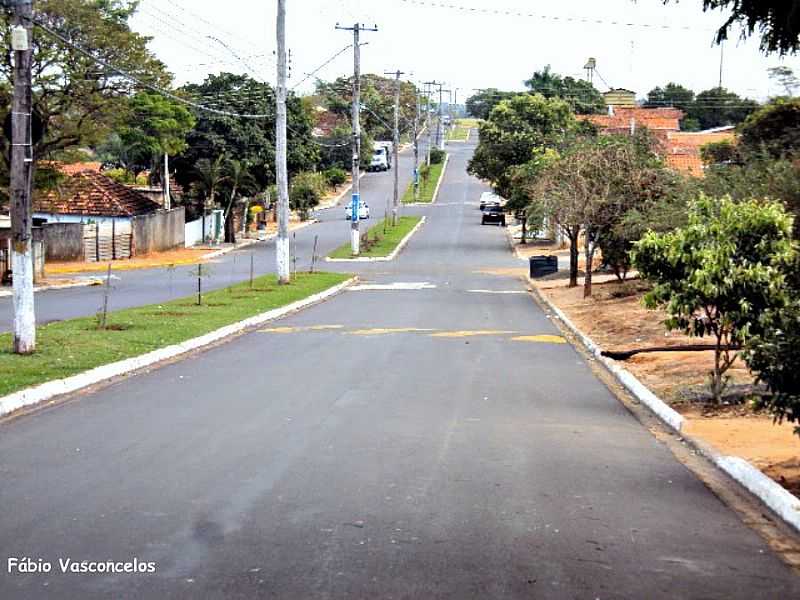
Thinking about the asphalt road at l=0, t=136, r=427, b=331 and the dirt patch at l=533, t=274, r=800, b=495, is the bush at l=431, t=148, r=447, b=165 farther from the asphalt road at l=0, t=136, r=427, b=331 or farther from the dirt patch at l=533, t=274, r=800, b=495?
Answer: the dirt patch at l=533, t=274, r=800, b=495

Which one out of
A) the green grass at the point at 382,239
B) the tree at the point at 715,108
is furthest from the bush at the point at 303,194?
the tree at the point at 715,108

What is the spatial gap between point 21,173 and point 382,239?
49.7m

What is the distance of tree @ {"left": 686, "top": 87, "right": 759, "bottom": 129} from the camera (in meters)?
105

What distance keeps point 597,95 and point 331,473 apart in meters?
120

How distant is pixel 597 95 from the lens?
124 metres

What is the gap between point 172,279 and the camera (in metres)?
42.9

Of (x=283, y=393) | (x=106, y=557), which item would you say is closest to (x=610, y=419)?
(x=283, y=393)

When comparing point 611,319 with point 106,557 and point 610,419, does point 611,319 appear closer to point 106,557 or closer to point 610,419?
point 610,419

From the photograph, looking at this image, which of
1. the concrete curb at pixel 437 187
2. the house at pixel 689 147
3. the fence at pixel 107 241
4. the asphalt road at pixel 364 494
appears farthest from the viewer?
the concrete curb at pixel 437 187

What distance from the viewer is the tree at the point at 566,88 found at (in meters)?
119

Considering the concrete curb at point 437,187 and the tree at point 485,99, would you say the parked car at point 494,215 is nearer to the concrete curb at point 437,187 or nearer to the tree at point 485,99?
the concrete curb at point 437,187

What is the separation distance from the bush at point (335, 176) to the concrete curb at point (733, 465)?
89.7 meters

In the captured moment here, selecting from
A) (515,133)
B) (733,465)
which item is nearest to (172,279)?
(515,133)

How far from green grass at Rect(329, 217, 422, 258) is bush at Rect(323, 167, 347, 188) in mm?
25071
